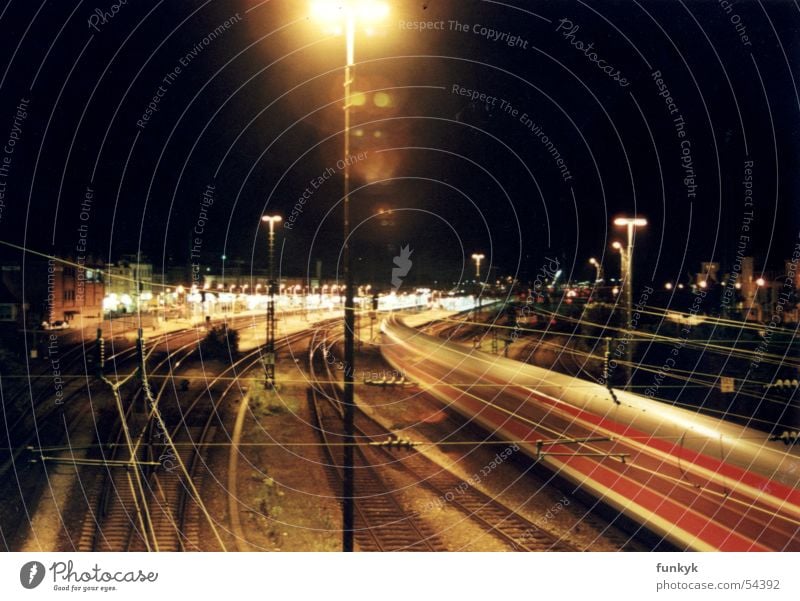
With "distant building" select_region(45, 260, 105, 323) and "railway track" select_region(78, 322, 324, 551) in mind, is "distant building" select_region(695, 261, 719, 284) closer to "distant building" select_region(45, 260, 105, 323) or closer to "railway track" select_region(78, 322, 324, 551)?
"railway track" select_region(78, 322, 324, 551)

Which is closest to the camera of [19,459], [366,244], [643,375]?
[19,459]

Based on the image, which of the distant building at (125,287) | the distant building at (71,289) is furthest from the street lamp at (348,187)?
the distant building at (125,287)

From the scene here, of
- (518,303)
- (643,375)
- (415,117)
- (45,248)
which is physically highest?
(415,117)

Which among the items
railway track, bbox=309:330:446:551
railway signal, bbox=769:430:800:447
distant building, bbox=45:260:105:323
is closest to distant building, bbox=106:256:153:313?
distant building, bbox=45:260:105:323

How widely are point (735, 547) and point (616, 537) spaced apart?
1.76 m

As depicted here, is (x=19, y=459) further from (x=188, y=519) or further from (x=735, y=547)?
(x=735, y=547)

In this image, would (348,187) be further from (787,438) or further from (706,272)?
(706,272)
